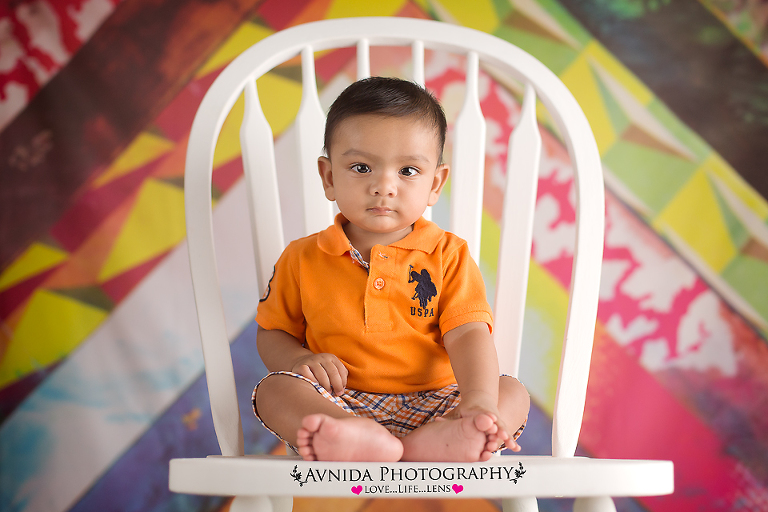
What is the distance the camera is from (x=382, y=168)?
0.72 metres

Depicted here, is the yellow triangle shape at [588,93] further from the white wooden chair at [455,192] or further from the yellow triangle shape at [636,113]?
the white wooden chair at [455,192]

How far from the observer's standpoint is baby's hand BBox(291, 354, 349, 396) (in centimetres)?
68

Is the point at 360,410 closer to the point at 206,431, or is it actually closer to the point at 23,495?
the point at 206,431

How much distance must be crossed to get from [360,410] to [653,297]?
0.90 m

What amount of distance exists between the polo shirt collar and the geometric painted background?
0.56 metres

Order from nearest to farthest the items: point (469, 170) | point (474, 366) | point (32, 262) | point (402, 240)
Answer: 1. point (474, 366)
2. point (402, 240)
3. point (469, 170)
4. point (32, 262)

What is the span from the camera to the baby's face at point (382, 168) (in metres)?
0.72

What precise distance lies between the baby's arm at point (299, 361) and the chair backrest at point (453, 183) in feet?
0.18

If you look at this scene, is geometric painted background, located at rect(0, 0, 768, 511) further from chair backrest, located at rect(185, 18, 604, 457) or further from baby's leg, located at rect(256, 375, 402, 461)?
baby's leg, located at rect(256, 375, 402, 461)

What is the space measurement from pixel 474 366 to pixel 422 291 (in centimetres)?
13

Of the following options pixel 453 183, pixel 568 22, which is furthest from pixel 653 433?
pixel 568 22

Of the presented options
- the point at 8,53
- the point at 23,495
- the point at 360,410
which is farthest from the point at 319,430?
the point at 8,53

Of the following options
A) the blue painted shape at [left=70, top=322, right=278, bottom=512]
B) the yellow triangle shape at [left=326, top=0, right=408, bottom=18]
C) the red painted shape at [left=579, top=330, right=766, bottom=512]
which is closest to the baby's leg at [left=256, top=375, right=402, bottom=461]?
the blue painted shape at [left=70, top=322, right=278, bottom=512]

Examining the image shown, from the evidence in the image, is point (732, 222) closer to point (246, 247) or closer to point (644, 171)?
point (644, 171)
